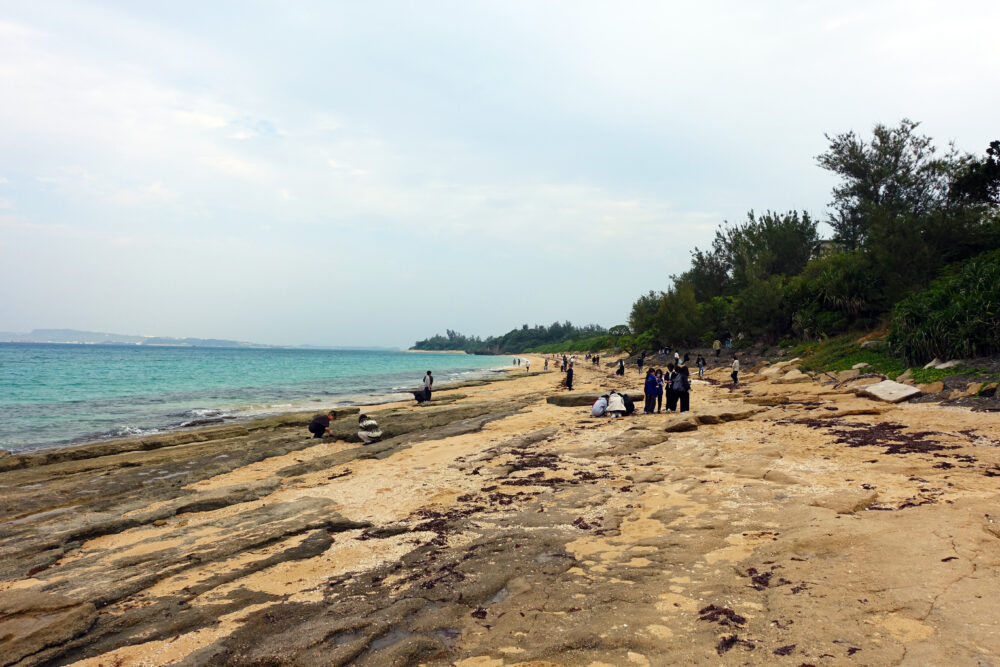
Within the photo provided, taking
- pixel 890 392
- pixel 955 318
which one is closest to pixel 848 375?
pixel 955 318

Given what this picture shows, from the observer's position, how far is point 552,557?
5414 millimetres

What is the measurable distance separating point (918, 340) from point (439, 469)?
16225mm

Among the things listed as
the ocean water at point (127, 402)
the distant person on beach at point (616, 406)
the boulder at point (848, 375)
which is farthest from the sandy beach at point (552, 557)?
the ocean water at point (127, 402)

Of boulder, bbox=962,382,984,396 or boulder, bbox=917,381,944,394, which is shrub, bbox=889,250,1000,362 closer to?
boulder, bbox=917,381,944,394

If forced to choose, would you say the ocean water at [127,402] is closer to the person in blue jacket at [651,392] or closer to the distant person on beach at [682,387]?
the person in blue jacket at [651,392]

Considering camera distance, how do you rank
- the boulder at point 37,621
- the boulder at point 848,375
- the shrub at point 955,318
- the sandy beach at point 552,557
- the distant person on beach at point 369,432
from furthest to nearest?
the boulder at point 848,375 → the distant person on beach at point 369,432 → the shrub at point 955,318 → the boulder at point 37,621 → the sandy beach at point 552,557

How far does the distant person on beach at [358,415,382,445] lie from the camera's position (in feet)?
48.1

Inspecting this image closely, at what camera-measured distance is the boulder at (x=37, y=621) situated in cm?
430

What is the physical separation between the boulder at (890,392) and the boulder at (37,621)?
16697mm

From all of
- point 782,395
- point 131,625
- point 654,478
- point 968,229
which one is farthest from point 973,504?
point 968,229

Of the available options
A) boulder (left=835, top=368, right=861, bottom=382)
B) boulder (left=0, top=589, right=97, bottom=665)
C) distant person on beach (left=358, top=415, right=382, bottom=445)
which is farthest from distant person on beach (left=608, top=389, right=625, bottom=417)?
boulder (left=0, top=589, right=97, bottom=665)

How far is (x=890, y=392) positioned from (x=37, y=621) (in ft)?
57.5

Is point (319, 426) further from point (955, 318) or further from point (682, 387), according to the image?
point (955, 318)

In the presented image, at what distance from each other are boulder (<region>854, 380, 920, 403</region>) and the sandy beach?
1501 millimetres
